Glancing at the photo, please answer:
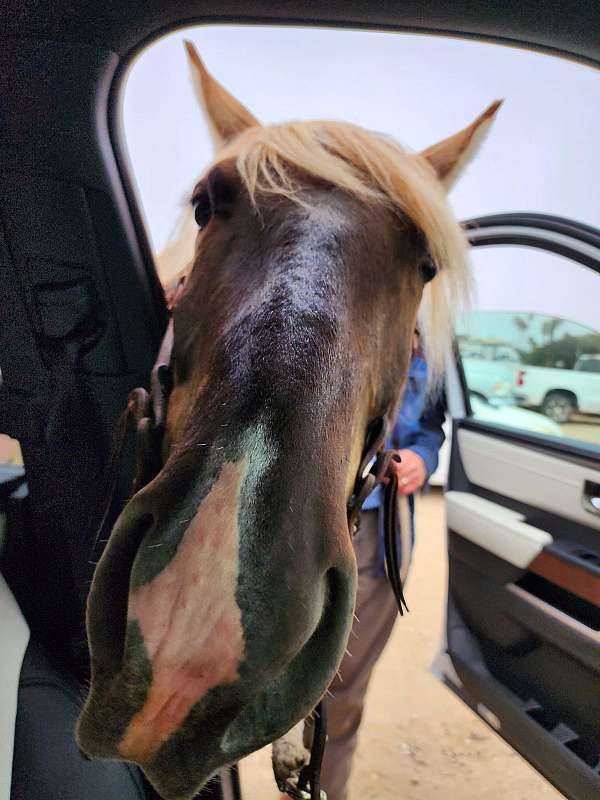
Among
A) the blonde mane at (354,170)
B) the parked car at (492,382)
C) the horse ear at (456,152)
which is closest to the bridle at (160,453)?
the blonde mane at (354,170)

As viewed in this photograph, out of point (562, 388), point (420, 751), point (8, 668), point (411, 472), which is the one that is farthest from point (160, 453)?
point (420, 751)

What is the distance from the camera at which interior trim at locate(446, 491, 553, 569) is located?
1918 mm

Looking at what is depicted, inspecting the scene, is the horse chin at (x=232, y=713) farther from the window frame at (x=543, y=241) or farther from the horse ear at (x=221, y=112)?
the window frame at (x=543, y=241)

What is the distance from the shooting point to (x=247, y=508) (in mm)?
604

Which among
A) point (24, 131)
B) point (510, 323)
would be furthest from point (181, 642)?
point (510, 323)

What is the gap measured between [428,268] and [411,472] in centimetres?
76

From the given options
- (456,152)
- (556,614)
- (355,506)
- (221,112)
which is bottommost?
(556,614)

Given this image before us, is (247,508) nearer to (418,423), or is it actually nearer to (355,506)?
(355,506)

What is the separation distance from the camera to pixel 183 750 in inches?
23.8

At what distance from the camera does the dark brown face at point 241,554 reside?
59 cm

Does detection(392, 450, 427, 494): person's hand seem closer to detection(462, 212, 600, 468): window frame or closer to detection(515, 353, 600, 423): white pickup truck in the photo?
detection(462, 212, 600, 468): window frame

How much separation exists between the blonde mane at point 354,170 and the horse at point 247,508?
0.02 m

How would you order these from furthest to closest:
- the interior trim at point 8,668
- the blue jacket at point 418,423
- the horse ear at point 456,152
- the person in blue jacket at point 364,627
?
1. the blue jacket at point 418,423
2. the person in blue jacket at point 364,627
3. the horse ear at point 456,152
4. the interior trim at point 8,668

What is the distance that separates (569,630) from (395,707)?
1.39 meters
